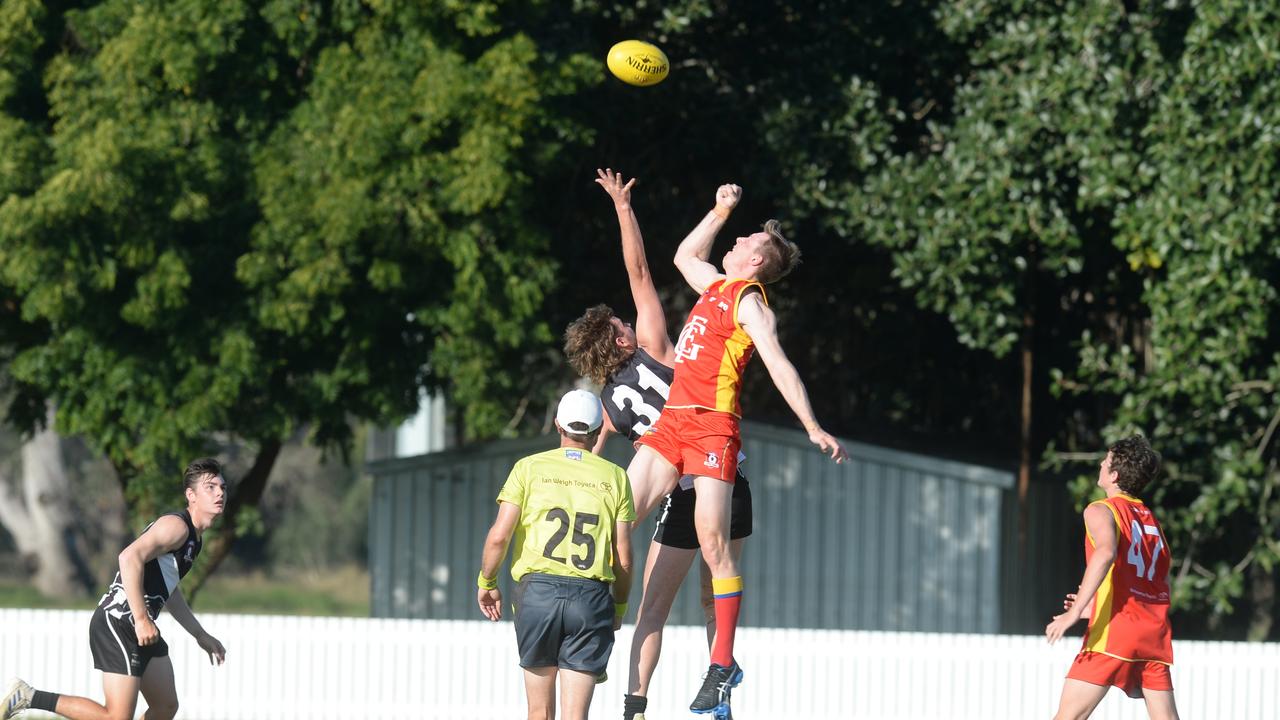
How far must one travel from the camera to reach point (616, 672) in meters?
12.1

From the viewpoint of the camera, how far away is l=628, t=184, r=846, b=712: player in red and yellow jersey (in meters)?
7.56

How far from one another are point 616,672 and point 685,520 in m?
4.52

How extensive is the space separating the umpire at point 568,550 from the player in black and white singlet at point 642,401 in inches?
30.0

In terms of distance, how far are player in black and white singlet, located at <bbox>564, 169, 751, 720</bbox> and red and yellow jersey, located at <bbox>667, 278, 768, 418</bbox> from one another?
33 centimetres

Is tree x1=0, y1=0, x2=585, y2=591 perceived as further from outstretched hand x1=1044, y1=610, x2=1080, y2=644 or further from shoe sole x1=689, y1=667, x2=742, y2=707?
outstretched hand x1=1044, y1=610, x2=1080, y2=644

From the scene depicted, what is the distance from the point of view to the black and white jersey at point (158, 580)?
25.8ft

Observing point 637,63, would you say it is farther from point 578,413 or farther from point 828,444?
point 828,444

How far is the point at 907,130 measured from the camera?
17125 millimetres

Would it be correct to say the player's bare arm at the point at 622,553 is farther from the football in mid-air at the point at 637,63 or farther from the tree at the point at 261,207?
the tree at the point at 261,207

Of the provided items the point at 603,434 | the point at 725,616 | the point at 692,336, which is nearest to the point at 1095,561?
the point at 725,616

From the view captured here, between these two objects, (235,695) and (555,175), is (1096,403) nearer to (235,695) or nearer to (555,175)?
(555,175)

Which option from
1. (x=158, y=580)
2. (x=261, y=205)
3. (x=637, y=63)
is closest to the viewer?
(x=158, y=580)

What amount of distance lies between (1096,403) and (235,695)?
37.3ft

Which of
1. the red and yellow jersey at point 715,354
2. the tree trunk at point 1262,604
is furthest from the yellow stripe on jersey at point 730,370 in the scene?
the tree trunk at point 1262,604
